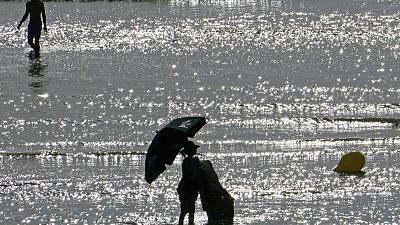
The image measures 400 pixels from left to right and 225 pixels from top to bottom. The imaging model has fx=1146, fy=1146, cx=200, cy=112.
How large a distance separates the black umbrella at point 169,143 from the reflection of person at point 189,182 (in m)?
0.10

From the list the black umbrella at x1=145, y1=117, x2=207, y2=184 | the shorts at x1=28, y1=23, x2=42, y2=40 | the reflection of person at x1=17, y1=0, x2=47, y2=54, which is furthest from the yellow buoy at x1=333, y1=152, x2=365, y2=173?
the shorts at x1=28, y1=23, x2=42, y2=40

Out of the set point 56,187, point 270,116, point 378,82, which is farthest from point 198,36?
point 56,187

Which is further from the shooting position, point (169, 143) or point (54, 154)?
point (54, 154)

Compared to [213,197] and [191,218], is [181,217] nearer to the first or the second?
[191,218]

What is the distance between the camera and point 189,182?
39.8 ft

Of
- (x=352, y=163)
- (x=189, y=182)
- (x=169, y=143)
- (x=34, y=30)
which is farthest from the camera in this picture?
(x=34, y=30)

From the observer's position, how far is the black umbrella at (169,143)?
11852mm

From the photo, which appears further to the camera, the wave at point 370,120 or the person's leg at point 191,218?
the wave at point 370,120

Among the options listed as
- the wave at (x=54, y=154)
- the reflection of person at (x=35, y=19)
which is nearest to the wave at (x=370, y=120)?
the wave at (x=54, y=154)

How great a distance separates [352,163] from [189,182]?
13.2ft

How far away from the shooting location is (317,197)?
14227 millimetres

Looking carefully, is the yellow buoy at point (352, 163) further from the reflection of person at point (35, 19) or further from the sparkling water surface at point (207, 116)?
the reflection of person at point (35, 19)

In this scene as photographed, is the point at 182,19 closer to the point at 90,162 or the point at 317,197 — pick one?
the point at 90,162

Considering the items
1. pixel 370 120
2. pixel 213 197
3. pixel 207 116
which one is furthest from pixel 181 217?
pixel 370 120
